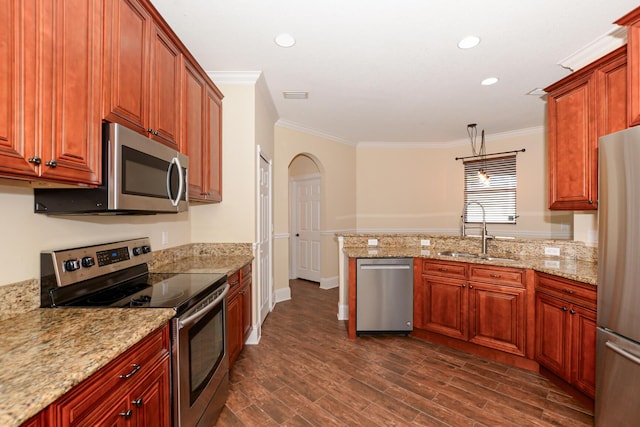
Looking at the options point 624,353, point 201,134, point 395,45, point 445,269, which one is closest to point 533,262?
point 445,269

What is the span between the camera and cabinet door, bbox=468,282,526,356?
2.61 metres

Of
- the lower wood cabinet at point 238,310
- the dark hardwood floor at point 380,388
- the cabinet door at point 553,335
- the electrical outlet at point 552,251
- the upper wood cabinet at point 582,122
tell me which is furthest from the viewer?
the electrical outlet at point 552,251

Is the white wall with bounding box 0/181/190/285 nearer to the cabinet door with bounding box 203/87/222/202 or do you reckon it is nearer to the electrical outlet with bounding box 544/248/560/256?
the cabinet door with bounding box 203/87/222/202

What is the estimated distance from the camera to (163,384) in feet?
4.37

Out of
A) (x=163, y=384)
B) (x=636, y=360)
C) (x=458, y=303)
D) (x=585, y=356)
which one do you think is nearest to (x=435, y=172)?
(x=458, y=303)

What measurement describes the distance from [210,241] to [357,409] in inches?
79.4

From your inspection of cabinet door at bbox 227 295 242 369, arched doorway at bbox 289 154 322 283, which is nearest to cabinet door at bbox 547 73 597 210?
cabinet door at bbox 227 295 242 369

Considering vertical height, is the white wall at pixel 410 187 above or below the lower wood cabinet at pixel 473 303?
above

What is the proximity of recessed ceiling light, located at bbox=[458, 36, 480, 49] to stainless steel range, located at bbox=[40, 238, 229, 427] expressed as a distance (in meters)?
2.66

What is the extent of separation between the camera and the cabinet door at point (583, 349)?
6.54 feet

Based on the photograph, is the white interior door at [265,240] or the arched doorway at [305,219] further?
the arched doorway at [305,219]

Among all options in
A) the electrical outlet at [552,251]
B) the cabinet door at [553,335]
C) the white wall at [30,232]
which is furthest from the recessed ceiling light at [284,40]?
the electrical outlet at [552,251]

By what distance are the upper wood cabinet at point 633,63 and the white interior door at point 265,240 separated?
3.01m

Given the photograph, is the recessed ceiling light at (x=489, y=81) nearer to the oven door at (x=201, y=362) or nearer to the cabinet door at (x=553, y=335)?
the cabinet door at (x=553, y=335)
